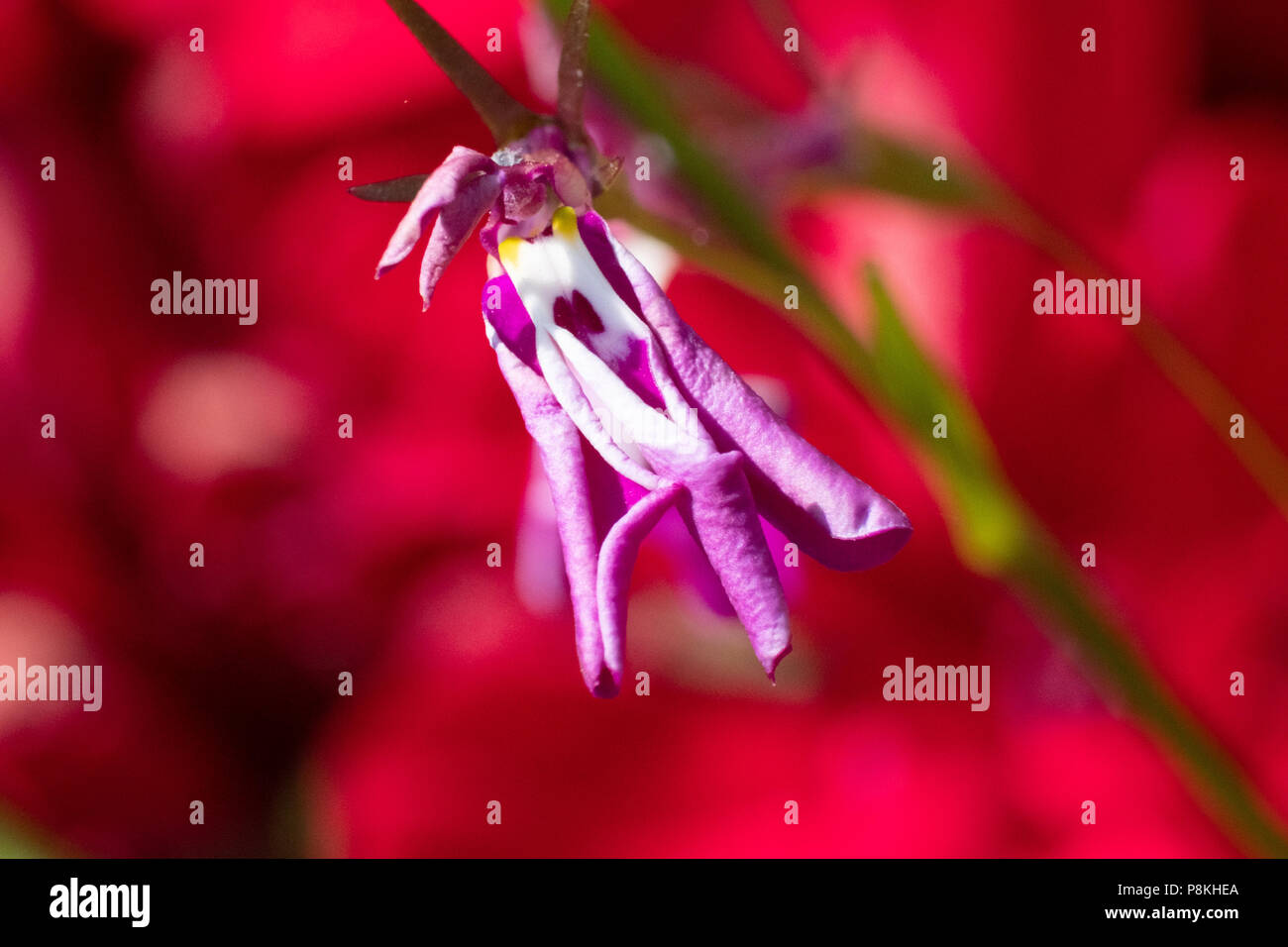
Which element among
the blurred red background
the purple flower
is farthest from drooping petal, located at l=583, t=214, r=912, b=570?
the blurred red background

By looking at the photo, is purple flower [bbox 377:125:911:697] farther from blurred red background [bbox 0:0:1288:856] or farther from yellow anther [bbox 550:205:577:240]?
blurred red background [bbox 0:0:1288:856]

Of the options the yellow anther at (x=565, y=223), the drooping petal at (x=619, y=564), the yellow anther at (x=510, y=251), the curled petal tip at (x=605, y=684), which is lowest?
the curled petal tip at (x=605, y=684)

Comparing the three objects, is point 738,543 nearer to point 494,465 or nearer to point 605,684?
point 605,684

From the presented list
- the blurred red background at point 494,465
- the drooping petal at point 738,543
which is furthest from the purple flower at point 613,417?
the blurred red background at point 494,465

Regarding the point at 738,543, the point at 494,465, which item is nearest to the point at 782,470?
the point at 738,543

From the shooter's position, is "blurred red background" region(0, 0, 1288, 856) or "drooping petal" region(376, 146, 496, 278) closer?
"drooping petal" region(376, 146, 496, 278)

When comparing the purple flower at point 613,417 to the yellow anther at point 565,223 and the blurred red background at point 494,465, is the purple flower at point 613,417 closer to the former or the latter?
the yellow anther at point 565,223
